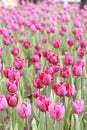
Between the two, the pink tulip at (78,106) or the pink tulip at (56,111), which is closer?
the pink tulip at (56,111)

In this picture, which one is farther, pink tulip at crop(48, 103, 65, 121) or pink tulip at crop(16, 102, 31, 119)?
pink tulip at crop(16, 102, 31, 119)

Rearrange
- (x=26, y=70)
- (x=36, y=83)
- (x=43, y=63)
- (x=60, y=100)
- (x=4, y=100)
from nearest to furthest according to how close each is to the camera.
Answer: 1. (x=4, y=100)
2. (x=36, y=83)
3. (x=60, y=100)
4. (x=26, y=70)
5. (x=43, y=63)

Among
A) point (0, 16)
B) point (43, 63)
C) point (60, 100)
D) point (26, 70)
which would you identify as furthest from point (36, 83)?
point (0, 16)

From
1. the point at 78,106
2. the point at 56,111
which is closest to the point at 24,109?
the point at 56,111

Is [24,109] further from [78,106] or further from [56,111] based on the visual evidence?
[78,106]

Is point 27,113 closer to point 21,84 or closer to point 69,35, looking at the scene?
point 21,84

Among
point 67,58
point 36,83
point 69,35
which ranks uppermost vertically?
point 69,35

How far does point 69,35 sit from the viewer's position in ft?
17.3

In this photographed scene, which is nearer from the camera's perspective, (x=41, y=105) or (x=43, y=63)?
(x=41, y=105)

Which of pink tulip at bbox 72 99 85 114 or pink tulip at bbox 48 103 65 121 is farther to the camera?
pink tulip at bbox 72 99 85 114

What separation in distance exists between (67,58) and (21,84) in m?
0.43

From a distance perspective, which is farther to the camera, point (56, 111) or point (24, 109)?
point (24, 109)

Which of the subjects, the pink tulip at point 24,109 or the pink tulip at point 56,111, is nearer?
the pink tulip at point 56,111

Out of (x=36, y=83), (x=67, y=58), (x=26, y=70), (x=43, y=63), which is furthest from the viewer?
(x=43, y=63)
